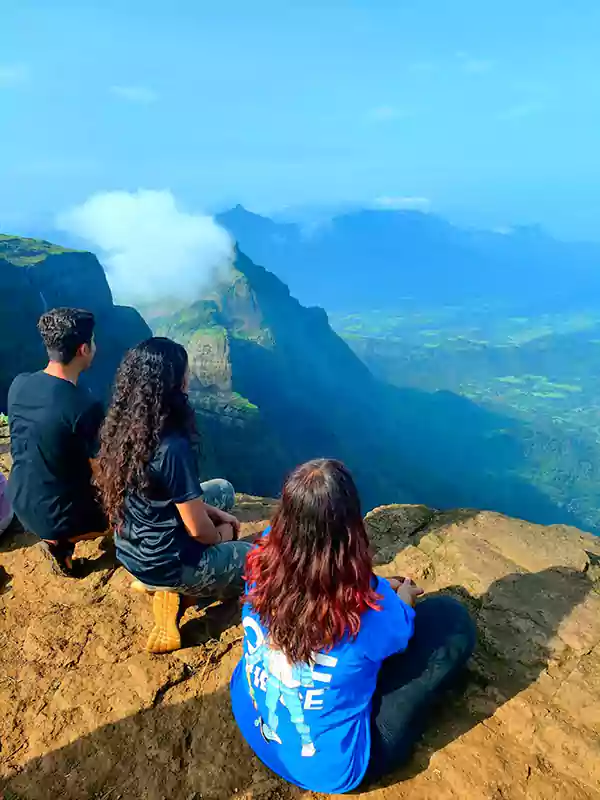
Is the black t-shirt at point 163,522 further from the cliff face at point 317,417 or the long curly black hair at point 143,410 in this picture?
the cliff face at point 317,417

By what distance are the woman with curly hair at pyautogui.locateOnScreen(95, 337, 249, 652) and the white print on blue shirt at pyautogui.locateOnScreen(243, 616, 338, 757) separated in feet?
4.16

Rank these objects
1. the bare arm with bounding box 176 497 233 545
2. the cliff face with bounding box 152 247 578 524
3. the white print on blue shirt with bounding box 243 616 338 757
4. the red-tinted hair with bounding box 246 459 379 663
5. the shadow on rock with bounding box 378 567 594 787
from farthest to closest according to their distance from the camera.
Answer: the cliff face with bounding box 152 247 578 524 < the bare arm with bounding box 176 497 233 545 < the shadow on rock with bounding box 378 567 594 787 < the white print on blue shirt with bounding box 243 616 338 757 < the red-tinted hair with bounding box 246 459 379 663

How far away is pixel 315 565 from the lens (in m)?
2.82

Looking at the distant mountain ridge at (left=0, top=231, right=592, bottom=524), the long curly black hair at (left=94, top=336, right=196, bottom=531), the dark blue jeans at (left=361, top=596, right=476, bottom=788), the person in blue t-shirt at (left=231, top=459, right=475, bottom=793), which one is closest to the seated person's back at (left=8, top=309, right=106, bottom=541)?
the long curly black hair at (left=94, top=336, right=196, bottom=531)

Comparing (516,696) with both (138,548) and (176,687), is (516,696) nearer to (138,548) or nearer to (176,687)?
(176,687)

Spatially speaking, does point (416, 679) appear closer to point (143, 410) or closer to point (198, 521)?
point (198, 521)

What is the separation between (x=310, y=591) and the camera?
2877mm

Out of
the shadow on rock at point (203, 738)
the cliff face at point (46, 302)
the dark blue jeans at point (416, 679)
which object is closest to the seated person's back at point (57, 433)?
the shadow on rock at point (203, 738)

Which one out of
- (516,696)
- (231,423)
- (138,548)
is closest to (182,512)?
(138,548)

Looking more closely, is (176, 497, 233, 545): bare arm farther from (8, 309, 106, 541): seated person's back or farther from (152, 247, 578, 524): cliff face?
(152, 247, 578, 524): cliff face

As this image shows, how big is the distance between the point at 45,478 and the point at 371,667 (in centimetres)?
355

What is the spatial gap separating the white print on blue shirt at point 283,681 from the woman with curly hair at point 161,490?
4.16ft

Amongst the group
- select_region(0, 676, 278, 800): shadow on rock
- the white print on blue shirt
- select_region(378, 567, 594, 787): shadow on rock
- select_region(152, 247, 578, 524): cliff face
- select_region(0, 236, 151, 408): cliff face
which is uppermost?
the white print on blue shirt

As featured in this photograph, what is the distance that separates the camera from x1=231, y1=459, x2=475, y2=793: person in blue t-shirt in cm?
278
